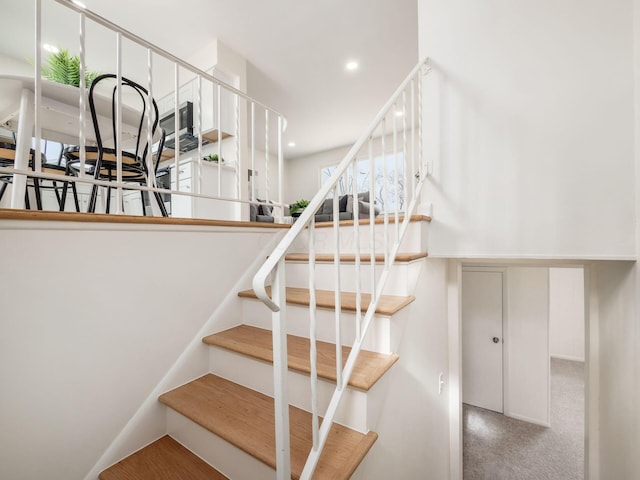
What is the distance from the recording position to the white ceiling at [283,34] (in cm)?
273

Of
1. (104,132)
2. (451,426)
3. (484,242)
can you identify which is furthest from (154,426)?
(451,426)

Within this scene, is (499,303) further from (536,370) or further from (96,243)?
(96,243)

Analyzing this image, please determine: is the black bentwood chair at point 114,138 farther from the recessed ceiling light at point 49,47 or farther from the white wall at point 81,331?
the recessed ceiling light at point 49,47

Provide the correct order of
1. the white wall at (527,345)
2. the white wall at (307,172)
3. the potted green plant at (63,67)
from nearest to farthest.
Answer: the potted green plant at (63,67), the white wall at (527,345), the white wall at (307,172)

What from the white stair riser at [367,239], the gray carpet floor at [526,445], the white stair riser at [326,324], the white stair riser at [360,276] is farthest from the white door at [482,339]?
the white stair riser at [326,324]

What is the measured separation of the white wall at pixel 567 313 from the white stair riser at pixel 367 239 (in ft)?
16.9

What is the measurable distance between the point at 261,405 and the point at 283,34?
3.64m

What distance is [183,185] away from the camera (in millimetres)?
3148

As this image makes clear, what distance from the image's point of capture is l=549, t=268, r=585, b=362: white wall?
520cm

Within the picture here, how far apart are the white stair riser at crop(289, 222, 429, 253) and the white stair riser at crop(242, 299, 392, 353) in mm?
425

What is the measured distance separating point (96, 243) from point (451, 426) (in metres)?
2.86

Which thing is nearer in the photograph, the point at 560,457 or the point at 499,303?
the point at 560,457

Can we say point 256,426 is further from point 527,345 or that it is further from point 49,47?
point 49,47

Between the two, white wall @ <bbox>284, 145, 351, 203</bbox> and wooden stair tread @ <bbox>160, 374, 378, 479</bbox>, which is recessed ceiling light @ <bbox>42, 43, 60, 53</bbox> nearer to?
wooden stair tread @ <bbox>160, 374, 378, 479</bbox>
